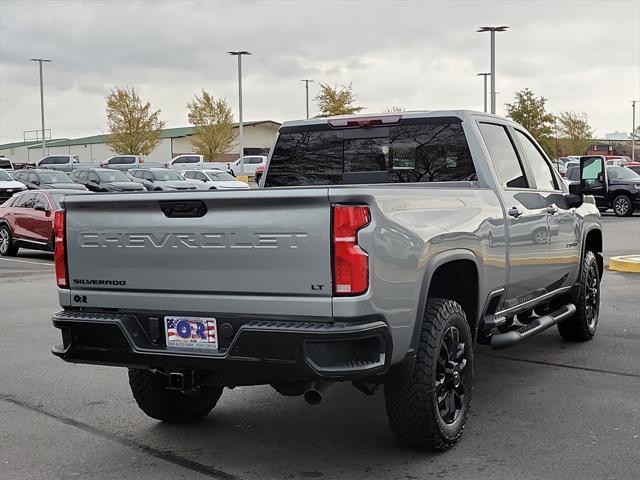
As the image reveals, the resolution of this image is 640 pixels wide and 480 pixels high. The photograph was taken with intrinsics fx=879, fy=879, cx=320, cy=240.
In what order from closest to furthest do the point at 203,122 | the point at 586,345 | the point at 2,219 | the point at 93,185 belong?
the point at 586,345
the point at 2,219
the point at 93,185
the point at 203,122

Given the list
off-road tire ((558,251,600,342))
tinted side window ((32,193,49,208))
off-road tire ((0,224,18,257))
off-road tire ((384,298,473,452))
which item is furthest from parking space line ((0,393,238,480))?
off-road tire ((0,224,18,257))

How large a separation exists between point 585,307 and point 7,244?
1424 centimetres

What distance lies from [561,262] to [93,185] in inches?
1092

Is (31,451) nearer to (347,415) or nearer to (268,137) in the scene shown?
(347,415)

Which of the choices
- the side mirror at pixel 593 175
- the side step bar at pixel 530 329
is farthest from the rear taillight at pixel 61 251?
the side mirror at pixel 593 175

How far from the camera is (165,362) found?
465 centimetres

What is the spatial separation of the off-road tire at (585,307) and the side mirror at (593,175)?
26.6 inches

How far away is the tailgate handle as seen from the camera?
4562 millimetres

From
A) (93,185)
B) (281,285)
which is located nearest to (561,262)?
(281,285)

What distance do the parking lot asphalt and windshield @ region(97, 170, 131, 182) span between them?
27851mm

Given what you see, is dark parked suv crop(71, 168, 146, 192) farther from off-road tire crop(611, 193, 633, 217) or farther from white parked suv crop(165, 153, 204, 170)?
white parked suv crop(165, 153, 204, 170)

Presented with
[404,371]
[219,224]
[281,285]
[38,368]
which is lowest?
[38,368]

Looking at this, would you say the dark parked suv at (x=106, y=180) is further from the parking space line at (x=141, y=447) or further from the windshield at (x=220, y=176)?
the parking space line at (x=141, y=447)

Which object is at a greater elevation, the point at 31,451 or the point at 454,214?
the point at 454,214
